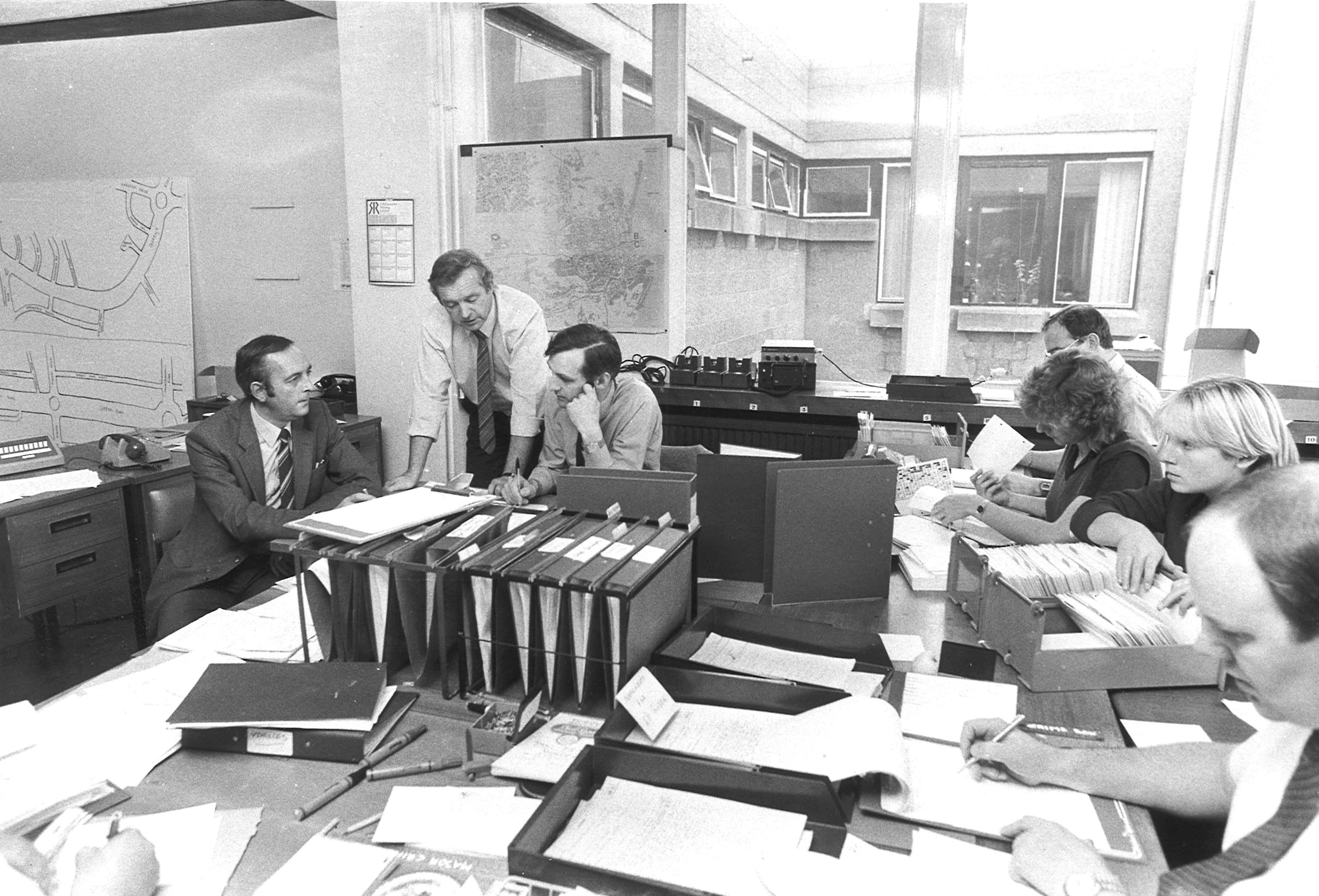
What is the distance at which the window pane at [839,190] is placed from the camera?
176 inches

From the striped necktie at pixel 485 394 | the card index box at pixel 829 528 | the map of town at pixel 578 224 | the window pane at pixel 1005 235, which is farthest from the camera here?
the window pane at pixel 1005 235

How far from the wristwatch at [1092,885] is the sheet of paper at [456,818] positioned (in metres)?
0.62

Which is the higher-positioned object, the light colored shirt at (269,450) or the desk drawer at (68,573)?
the light colored shirt at (269,450)

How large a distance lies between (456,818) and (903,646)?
2.93ft

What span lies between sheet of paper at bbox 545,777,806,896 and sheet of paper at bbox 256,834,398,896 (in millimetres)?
210

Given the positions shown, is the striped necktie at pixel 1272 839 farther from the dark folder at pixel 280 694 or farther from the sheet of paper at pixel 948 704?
the dark folder at pixel 280 694

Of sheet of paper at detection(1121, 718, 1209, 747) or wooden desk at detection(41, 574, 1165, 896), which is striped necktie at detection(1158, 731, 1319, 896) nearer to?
wooden desk at detection(41, 574, 1165, 896)

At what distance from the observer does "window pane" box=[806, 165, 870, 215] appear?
446 centimetres

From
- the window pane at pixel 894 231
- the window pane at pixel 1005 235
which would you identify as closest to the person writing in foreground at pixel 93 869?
the window pane at pixel 894 231

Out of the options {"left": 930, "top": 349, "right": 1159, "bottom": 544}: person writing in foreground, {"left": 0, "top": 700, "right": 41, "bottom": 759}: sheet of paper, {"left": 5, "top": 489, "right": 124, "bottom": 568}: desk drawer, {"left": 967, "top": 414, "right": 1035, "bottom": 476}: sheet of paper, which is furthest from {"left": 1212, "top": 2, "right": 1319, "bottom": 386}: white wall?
{"left": 5, "top": 489, "right": 124, "bottom": 568}: desk drawer

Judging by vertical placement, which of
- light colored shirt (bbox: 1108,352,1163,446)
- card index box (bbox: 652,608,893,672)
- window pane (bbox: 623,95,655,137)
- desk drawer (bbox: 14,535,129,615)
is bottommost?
desk drawer (bbox: 14,535,129,615)

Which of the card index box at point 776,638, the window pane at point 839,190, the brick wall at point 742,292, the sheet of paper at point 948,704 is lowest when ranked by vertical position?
the sheet of paper at point 948,704

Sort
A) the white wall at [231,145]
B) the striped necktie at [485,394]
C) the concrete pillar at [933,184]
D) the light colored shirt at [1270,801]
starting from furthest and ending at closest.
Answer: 1. the white wall at [231,145]
2. the concrete pillar at [933,184]
3. the striped necktie at [485,394]
4. the light colored shirt at [1270,801]

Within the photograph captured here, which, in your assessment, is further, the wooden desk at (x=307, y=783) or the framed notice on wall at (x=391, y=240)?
the framed notice on wall at (x=391, y=240)
